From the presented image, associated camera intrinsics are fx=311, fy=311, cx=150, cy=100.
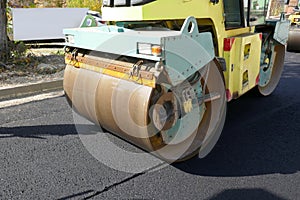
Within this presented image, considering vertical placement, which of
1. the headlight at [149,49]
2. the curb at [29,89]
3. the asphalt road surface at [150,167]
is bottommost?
the asphalt road surface at [150,167]

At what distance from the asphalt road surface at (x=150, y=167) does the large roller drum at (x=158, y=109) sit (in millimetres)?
223

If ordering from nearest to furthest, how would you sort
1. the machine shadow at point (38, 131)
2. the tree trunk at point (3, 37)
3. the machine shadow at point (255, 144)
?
the machine shadow at point (255, 144), the machine shadow at point (38, 131), the tree trunk at point (3, 37)

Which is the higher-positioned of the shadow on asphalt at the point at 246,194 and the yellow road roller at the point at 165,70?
the yellow road roller at the point at 165,70

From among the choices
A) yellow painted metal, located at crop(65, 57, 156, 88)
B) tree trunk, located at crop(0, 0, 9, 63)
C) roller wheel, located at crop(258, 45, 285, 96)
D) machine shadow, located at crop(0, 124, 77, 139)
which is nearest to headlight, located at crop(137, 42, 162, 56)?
yellow painted metal, located at crop(65, 57, 156, 88)

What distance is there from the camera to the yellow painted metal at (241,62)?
3.71 m

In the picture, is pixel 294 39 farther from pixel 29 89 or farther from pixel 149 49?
pixel 149 49

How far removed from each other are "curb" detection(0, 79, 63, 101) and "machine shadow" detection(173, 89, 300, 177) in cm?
329

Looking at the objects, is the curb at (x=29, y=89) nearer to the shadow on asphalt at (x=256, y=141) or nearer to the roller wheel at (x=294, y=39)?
the shadow on asphalt at (x=256, y=141)

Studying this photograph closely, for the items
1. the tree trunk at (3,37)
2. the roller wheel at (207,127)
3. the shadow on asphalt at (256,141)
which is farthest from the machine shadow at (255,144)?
the tree trunk at (3,37)

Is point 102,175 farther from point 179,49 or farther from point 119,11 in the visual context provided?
point 119,11

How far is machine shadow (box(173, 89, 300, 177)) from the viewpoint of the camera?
10.5ft

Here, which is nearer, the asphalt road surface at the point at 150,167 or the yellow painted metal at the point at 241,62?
the asphalt road surface at the point at 150,167

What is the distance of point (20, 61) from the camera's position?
684 centimetres

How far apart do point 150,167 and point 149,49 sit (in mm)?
1226
